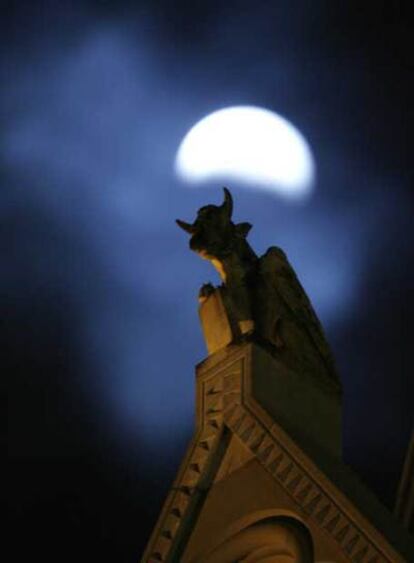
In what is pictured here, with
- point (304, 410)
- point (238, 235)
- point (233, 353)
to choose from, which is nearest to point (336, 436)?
point (304, 410)

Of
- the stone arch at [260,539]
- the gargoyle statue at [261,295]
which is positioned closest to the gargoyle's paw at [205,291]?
the gargoyle statue at [261,295]

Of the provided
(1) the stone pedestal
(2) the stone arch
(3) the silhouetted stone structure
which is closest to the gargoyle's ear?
(3) the silhouetted stone structure

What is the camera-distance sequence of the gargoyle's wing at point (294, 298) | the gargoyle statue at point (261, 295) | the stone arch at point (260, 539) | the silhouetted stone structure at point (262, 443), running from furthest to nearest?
the gargoyle's wing at point (294, 298) < the gargoyle statue at point (261, 295) < the stone arch at point (260, 539) < the silhouetted stone structure at point (262, 443)

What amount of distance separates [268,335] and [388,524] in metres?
2.44

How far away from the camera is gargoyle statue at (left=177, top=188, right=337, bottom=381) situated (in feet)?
Answer: 42.2

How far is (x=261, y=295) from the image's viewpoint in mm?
13094

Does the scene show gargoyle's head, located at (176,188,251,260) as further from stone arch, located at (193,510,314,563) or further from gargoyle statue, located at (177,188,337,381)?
stone arch, located at (193,510,314,563)

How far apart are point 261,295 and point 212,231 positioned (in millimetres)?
756

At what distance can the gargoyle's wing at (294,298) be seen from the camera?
13.0 m

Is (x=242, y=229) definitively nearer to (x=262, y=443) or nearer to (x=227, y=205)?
(x=227, y=205)

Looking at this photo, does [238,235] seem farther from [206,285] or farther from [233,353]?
[233,353]

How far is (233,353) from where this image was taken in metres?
12.5

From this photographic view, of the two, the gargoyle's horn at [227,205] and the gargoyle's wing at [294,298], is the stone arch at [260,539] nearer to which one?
the gargoyle's wing at [294,298]

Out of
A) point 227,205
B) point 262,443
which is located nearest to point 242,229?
point 227,205
